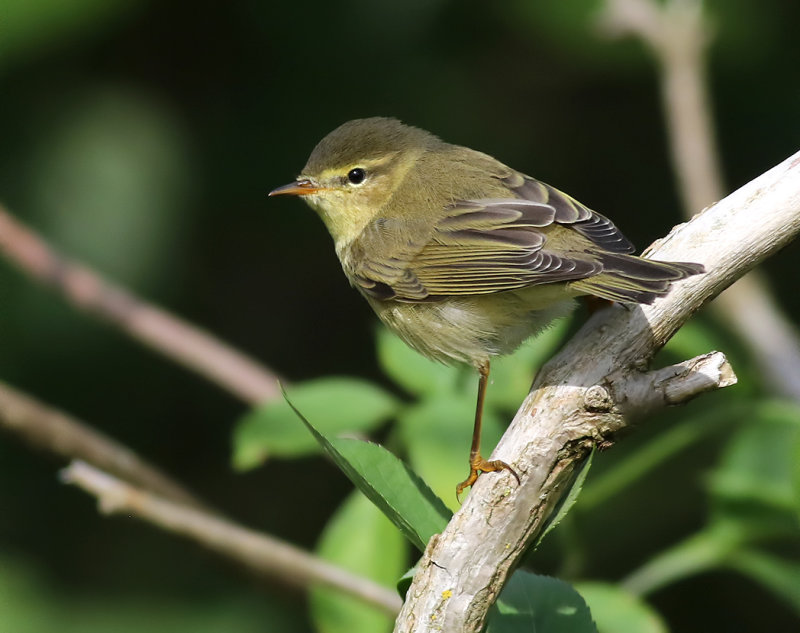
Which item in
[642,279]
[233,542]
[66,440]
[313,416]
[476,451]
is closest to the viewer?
[642,279]

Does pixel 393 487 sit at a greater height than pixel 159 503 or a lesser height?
greater

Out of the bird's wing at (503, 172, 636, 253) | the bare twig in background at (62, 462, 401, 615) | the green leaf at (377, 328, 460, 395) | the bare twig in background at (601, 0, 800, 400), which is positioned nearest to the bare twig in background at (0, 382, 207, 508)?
the bare twig in background at (62, 462, 401, 615)

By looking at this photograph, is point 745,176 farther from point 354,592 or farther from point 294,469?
point 354,592

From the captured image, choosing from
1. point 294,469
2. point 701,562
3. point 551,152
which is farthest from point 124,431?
point 701,562

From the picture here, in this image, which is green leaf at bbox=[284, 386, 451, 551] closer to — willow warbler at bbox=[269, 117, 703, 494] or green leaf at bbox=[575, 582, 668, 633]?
willow warbler at bbox=[269, 117, 703, 494]

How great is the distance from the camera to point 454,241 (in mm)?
3123

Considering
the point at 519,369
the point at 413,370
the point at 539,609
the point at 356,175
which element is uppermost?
the point at 356,175

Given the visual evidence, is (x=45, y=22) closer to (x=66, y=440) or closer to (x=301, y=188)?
(x=301, y=188)

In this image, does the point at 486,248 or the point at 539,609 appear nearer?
the point at 539,609

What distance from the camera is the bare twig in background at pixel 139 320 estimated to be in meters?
3.67

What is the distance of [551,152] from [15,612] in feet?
10.4

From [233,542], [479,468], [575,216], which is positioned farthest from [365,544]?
[575,216]

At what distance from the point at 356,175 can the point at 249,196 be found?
132 cm

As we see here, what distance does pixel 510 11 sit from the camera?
4.72 meters
